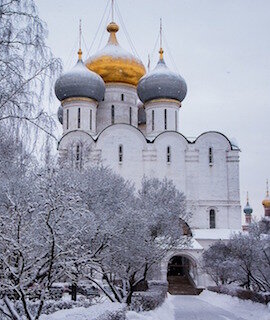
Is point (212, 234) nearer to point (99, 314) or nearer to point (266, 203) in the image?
point (99, 314)

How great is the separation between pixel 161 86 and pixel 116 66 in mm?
4426

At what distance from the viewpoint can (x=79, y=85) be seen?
38656mm

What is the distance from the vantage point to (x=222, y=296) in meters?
26.7

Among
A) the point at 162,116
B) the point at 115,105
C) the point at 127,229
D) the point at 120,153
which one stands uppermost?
the point at 115,105

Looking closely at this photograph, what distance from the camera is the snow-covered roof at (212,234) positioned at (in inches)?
1422

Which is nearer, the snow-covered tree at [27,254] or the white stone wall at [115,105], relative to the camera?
the snow-covered tree at [27,254]

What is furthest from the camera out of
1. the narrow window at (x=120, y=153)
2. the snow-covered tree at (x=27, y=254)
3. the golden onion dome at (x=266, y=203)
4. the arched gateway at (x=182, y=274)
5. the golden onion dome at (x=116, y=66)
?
the golden onion dome at (x=266, y=203)

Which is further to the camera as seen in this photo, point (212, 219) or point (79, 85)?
point (79, 85)

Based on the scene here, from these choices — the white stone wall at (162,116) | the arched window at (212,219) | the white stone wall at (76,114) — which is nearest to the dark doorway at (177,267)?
the arched window at (212,219)

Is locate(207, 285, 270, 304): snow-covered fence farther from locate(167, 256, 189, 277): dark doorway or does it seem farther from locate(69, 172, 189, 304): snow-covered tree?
locate(167, 256, 189, 277): dark doorway

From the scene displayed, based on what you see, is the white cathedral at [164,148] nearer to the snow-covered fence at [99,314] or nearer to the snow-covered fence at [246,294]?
the snow-covered fence at [246,294]

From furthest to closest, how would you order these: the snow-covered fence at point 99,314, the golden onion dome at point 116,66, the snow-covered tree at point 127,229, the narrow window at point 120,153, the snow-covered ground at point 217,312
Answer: the golden onion dome at point 116,66 < the narrow window at point 120,153 < the snow-covered ground at point 217,312 < the snow-covered tree at point 127,229 < the snow-covered fence at point 99,314

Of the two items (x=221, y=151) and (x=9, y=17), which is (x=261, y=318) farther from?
(x=221, y=151)

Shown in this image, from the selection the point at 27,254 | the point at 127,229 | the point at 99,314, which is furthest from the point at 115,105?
the point at 27,254
